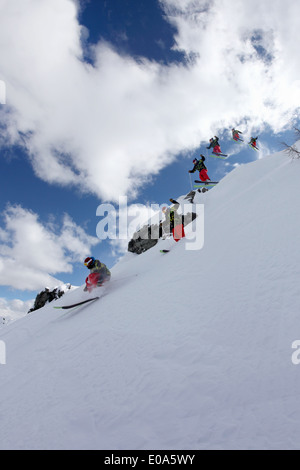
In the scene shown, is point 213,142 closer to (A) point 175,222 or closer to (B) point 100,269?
(A) point 175,222

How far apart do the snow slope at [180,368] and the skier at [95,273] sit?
333 cm

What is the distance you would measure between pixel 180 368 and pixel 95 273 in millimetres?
6860

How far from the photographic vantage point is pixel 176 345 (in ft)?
11.2

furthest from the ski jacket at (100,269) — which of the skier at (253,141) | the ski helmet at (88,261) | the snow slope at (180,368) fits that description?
the skier at (253,141)

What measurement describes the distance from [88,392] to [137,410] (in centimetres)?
83

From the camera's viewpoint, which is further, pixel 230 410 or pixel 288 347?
pixel 288 347

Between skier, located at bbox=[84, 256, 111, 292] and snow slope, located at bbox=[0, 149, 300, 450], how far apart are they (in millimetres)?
3332

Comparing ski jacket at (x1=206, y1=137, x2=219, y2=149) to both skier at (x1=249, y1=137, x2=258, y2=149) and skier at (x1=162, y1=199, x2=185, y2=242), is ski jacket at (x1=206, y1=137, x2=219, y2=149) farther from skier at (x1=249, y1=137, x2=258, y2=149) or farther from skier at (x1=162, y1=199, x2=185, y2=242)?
skier at (x1=162, y1=199, x2=185, y2=242)

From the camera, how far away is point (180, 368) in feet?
9.61

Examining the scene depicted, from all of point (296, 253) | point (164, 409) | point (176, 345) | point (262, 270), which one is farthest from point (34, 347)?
point (296, 253)

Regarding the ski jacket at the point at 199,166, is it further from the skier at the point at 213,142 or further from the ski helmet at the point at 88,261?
the ski helmet at the point at 88,261

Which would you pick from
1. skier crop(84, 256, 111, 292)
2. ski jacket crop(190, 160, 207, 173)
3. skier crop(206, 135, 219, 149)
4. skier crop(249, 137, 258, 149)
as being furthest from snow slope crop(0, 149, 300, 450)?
skier crop(249, 137, 258, 149)

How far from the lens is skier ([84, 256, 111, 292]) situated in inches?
362

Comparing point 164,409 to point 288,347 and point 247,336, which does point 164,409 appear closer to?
point 247,336
